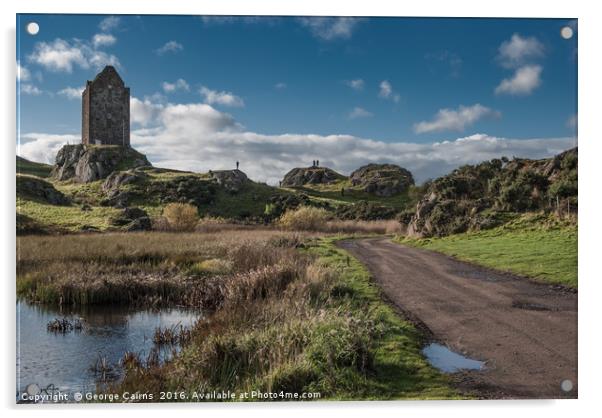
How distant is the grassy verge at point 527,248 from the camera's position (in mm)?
11391

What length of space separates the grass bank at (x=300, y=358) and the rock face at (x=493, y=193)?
17.1 ft

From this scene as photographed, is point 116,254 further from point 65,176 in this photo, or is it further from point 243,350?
point 243,350

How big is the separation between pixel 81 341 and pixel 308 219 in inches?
367

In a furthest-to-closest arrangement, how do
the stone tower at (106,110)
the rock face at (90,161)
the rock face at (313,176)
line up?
the rock face at (313,176)
the rock face at (90,161)
the stone tower at (106,110)

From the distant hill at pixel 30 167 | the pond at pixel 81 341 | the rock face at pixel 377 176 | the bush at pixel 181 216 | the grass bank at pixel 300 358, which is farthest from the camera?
the bush at pixel 181 216

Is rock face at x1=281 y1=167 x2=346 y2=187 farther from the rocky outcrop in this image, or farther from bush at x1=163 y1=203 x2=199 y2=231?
the rocky outcrop

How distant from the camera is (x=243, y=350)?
923 cm

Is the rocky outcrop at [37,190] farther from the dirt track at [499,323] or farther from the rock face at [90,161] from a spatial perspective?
the dirt track at [499,323]

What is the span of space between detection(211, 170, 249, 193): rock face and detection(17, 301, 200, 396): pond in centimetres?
385

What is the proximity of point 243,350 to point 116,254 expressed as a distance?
27.9ft

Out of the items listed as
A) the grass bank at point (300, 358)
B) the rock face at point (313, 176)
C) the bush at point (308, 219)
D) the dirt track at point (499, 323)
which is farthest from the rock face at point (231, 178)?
the dirt track at point (499, 323)

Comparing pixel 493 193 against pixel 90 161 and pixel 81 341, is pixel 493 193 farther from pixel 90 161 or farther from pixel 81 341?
pixel 81 341

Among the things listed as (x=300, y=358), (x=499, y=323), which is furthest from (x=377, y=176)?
(x=300, y=358)
